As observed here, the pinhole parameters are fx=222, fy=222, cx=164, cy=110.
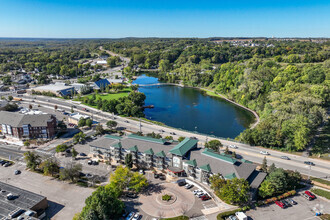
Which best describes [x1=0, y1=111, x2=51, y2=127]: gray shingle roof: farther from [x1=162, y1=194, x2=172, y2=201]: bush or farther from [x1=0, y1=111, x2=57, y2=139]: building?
[x1=162, y1=194, x2=172, y2=201]: bush

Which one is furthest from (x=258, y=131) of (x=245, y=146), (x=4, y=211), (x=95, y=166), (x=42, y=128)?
(x=42, y=128)

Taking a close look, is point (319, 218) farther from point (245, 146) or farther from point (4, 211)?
point (4, 211)

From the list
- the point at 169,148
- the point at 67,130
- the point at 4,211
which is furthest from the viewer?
the point at 67,130

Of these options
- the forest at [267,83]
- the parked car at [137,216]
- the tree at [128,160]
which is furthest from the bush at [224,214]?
the forest at [267,83]

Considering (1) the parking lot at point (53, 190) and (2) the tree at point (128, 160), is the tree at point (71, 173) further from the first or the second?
(2) the tree at point (128, 160)

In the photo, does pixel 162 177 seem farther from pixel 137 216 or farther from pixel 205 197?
pixel 137 216

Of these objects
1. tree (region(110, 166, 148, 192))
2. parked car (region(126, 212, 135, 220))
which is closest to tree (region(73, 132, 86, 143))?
tree (region(110, 166, 148, 192))
